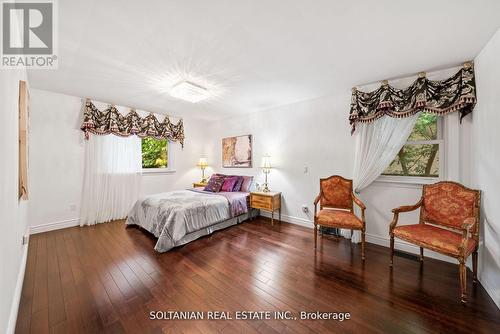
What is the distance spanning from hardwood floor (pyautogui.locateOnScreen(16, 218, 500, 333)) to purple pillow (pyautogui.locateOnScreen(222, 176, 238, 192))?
162cm

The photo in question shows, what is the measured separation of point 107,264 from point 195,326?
5.06ft

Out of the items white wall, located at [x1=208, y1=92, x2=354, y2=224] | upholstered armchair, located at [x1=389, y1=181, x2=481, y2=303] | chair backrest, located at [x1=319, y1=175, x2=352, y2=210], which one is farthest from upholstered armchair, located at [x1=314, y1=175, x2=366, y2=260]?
upholstered armchair, located at [x1=389, y1=181, x2=481, y2=303]

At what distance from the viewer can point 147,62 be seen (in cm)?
232

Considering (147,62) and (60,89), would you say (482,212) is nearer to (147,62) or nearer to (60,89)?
(147,62)

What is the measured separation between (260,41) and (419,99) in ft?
7.12

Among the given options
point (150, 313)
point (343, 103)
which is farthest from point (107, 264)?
point (343, 103)

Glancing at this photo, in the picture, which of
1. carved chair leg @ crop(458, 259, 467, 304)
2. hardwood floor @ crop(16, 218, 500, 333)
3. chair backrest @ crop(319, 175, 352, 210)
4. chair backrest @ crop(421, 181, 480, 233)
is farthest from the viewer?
chair backrest @ crop(319, 175, 352, 210)

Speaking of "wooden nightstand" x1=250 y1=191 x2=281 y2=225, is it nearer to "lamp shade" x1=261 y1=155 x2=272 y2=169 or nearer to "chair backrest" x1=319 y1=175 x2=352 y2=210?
"lamp shade" x1=261 y1=155 x2=272 y2=169

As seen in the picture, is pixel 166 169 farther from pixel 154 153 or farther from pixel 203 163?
pixel 203 163

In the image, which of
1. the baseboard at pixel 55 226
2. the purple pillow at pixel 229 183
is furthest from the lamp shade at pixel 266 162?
the baseboard at pixel 55 226

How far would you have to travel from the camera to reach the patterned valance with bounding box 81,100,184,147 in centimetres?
361

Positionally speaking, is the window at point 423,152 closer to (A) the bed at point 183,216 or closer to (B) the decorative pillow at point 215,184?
(A) the bed at point 183,216

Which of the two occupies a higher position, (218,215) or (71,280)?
(218,215)

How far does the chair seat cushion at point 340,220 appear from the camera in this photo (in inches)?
97.7
